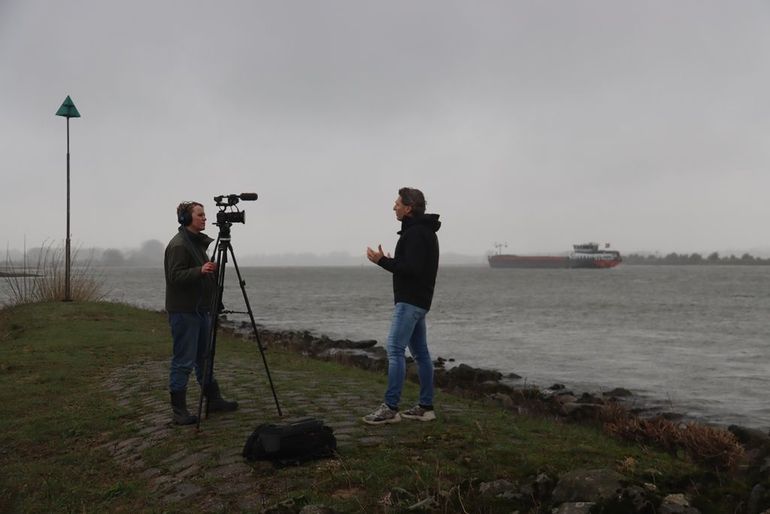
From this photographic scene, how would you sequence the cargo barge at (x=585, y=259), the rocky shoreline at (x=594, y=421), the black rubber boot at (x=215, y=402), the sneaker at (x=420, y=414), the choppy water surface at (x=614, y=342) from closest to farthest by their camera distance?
the rocky shoreline at (x=594, y=421) → the sneaker at (x=420, y=414) → the black rubber boot at (x=215, y=402) → the choppy water surface at (x=614, y=342) → the cargo barge at (x=585, y=259)

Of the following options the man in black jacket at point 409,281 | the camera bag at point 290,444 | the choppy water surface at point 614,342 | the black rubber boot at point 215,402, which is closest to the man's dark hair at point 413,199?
the man in black jacket at point 409,281

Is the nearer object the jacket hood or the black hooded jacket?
the black hooded jacket

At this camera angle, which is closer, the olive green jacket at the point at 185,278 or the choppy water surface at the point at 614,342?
the olive green jacket at the point at 185,278

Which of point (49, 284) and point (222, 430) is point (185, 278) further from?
point (49, 284)

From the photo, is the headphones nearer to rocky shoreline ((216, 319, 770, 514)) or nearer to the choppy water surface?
rocky shoreline ((216, 319, 770, 514))

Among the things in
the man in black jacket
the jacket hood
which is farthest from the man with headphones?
the jacket hood

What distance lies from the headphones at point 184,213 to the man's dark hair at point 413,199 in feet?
7.31

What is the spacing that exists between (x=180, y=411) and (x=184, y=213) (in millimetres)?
2114

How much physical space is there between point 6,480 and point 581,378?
15229 millimetres

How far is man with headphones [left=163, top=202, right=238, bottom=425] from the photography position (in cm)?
636

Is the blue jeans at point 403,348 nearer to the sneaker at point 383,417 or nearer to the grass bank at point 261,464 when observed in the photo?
the sneaker at point 383,417

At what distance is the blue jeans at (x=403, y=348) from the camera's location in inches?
248

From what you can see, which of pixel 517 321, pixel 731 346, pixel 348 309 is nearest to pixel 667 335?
pixel 731 346

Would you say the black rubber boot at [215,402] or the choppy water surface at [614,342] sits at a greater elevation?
the black rubber boot at [215,402]
